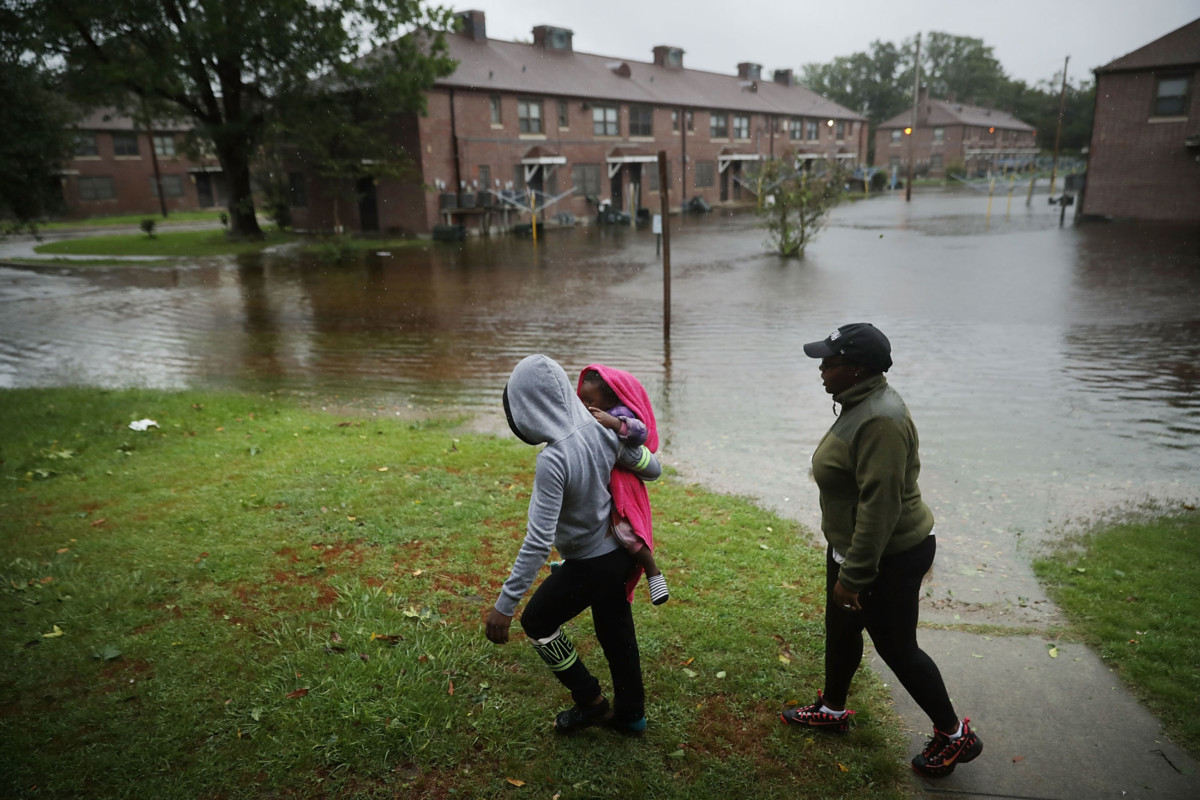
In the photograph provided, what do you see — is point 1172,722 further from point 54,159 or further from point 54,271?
point 54,271

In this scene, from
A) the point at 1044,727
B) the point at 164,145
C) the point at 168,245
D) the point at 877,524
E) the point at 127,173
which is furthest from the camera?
the point at 164,145

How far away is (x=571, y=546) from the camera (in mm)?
3074

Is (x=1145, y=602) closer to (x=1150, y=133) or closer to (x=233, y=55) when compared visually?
(x=233, y=55)

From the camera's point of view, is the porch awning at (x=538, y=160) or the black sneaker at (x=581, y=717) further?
the porch awning at (x=538, y=160)

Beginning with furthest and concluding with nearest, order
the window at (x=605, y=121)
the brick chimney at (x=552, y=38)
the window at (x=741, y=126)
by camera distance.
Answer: the window at (x=741, y=126) → the brick chimney at (x=552, y=38) → the window at (x=605, y=121)

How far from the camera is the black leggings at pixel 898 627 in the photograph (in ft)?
9.84

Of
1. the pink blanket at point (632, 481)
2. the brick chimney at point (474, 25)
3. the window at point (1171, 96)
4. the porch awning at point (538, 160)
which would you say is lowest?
the pink blanket at point (632, 481)

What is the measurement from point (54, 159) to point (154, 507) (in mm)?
11887

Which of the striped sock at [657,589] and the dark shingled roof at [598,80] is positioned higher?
the dark shingled roof at [598,80]

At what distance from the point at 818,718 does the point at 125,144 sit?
196 feet

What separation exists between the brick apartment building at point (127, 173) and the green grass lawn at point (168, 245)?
1660cm

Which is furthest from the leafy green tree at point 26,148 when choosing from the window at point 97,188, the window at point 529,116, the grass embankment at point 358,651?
the window at point 97,188

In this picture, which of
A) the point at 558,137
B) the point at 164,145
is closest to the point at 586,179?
the point at 558,137

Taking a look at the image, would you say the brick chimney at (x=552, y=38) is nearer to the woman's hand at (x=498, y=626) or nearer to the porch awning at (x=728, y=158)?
the porch awning at (x=728, y=158)
